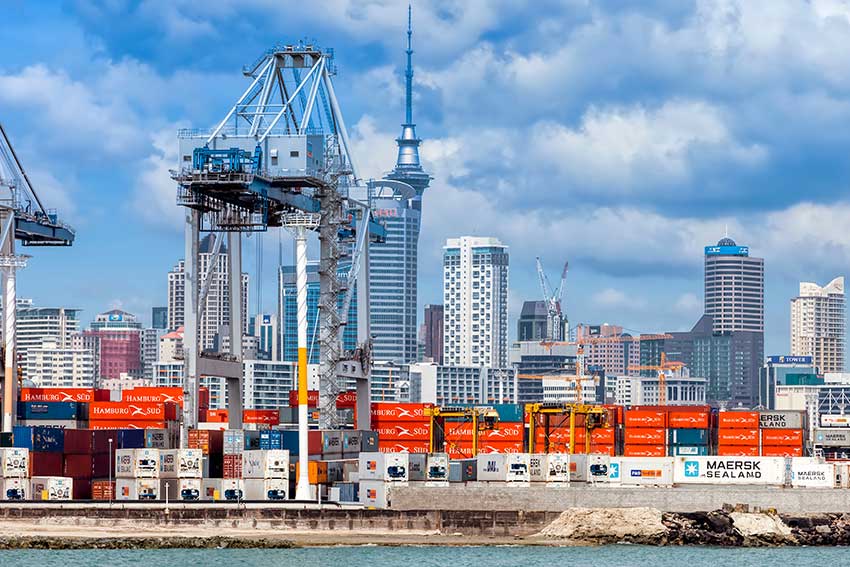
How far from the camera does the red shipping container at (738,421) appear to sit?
9181 centimetres

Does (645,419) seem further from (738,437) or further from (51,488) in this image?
(51,488)

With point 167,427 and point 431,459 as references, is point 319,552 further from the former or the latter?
point 167,427

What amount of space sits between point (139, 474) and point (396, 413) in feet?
67.5

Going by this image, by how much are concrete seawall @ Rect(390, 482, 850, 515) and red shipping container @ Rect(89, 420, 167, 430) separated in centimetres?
1381

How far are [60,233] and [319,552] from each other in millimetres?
31996

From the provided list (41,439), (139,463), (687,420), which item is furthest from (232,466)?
(687,420)

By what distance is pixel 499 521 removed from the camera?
73750 millimetres

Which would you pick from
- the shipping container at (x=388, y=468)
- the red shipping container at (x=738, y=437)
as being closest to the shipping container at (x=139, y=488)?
the shipping container at (x=388, y=468)

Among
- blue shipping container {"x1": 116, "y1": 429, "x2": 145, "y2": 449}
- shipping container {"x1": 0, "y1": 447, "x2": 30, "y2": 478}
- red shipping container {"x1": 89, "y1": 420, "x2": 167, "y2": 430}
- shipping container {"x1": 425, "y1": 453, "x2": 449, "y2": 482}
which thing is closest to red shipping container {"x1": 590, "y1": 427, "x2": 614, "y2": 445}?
shipping container {"x1": 425, "y1": 453, "x2": 449, "y2": 482}

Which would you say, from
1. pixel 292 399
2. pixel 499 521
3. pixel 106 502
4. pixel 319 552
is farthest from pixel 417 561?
pixel 292 399

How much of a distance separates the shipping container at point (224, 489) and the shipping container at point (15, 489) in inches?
285

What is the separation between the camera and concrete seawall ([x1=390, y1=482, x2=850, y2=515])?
252ft

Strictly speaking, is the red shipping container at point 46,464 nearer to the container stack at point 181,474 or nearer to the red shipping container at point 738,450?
the container stack at point 181,474

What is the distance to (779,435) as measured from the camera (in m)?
91.0
